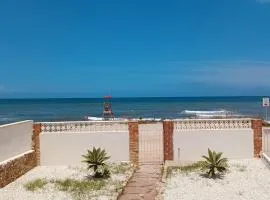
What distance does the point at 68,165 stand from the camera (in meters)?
13.7

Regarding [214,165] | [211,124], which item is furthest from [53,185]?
[211,124]

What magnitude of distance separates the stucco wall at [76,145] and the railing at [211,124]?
1725mm

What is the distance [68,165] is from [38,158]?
99 cm

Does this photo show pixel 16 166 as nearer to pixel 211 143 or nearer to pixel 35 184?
pixel 35 184

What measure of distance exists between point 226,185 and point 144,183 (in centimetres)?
201

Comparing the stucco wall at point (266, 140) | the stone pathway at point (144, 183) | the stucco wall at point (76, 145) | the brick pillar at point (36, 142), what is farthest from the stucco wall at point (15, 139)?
the stucco wall at point (266, 140)

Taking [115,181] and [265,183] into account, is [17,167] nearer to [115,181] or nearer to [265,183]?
[115,181]

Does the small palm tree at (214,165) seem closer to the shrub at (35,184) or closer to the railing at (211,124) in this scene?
the railing at (211,124)

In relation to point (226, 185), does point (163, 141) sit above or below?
above

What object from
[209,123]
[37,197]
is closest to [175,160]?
[209,123]

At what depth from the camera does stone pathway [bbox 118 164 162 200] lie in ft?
32.0

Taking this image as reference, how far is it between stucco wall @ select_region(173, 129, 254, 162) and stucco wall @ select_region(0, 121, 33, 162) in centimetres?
451

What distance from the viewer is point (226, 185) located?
10.7m

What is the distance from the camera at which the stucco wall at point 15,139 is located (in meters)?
11.6
